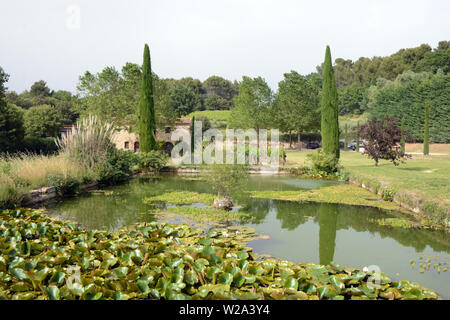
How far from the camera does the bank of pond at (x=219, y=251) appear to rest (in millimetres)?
3053

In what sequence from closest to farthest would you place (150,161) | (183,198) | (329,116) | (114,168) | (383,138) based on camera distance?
(183,198), (114,168), (383,138), (150,161), (329,116)

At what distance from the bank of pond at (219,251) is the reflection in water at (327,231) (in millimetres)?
22

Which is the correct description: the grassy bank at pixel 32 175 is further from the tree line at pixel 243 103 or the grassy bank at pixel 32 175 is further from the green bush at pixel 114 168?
the tree line at pixel 243 103

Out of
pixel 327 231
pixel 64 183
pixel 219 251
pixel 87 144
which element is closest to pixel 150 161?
pixel 87 144

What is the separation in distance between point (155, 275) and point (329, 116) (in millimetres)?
15113

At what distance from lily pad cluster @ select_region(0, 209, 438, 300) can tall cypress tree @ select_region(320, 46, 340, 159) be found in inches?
516

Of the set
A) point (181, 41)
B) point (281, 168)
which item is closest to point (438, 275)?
point (181, 41)

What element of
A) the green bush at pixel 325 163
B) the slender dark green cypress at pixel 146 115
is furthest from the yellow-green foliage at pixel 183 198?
the slender dark green cypress at pixel 146 115

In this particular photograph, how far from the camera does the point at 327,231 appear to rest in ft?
21.8

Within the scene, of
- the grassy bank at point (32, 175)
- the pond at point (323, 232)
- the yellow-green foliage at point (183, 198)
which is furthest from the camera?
the yellow-green foliage at point (183, 198)

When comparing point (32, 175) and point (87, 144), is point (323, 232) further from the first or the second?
point (87, 144)

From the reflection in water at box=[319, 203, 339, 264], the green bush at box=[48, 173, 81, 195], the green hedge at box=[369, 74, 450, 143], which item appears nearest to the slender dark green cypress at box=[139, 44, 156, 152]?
the green bush at box=[48, 173, 81, 195]

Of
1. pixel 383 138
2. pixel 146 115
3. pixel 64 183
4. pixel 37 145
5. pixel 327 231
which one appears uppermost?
pixel 146 115

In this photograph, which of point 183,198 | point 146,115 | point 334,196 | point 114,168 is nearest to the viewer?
point 183,198
